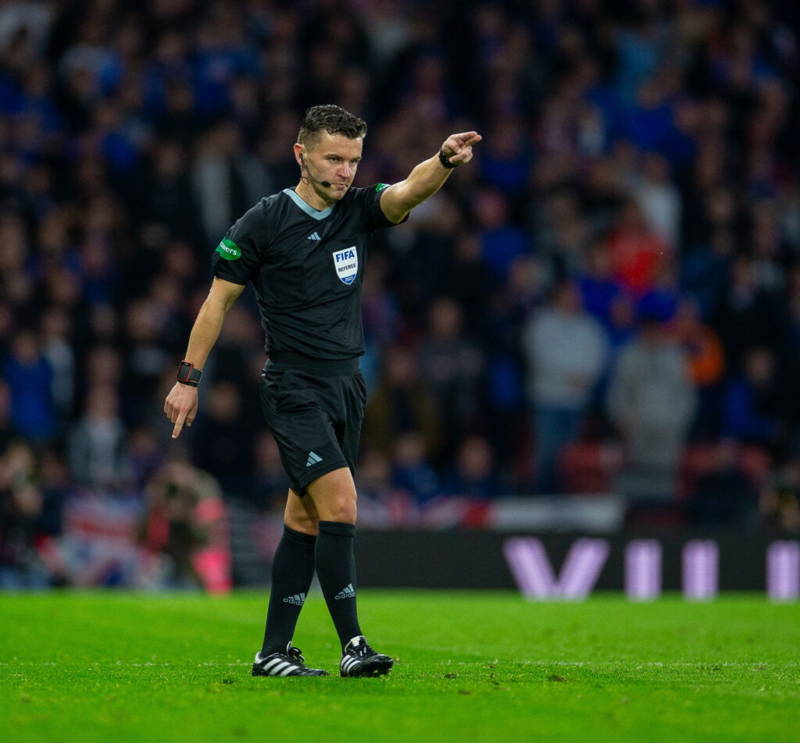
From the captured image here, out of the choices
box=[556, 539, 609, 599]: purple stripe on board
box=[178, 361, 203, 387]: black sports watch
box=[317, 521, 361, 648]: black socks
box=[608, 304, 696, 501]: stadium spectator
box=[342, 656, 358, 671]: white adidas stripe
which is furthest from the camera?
box=[608, 304, 696, 501]: stadium spectator

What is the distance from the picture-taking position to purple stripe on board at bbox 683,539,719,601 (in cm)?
1559

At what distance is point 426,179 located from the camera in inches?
266

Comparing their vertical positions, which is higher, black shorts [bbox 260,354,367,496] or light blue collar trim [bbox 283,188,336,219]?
light blue collar trim [bbox 283,188,336,219]

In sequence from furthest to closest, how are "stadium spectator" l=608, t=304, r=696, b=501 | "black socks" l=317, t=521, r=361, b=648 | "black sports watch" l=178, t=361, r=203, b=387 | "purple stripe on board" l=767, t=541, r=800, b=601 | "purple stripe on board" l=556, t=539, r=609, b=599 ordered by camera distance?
1. "stadium spectator" l=608, t=304, r=696, b=501
2. "purple stripe on board" l=556, t=539, r=609, b=599
3. "purple stripe on board" l=767, t=541, r=800, b=601
4. "black sports watch" l=178, t=361, r=203, b=387
5. "black socks" l=317, t=521, r=361, b=648

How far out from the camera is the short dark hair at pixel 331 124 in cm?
693

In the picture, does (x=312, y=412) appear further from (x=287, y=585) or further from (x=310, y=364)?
(x=287, y=585)

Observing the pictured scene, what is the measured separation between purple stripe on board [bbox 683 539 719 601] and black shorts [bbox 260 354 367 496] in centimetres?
912

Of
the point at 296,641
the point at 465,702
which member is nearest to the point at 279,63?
the point at 296,641

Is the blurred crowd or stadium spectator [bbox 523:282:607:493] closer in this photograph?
the blurred crowd

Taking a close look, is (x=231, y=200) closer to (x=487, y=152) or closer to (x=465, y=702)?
(x=487, y=152)

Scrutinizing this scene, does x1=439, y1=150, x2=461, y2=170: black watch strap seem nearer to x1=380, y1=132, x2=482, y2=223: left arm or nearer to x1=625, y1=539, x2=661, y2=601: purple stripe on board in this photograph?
x1=380, y1=132, x2=482, y2=223: left arm

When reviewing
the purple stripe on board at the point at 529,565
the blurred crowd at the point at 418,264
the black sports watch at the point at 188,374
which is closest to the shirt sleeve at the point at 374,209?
the black sports watch at the point at 188,374

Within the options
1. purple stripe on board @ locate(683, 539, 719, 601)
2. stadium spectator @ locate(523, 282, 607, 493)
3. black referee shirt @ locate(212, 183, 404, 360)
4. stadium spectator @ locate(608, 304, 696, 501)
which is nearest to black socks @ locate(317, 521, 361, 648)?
black referee shirt @ locate(212, 183, 404, 360)

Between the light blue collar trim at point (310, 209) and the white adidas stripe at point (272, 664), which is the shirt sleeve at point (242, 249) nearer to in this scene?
the light blue collar trim at point (310, 209)
